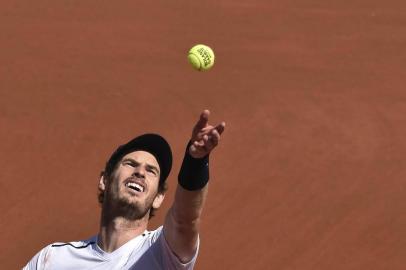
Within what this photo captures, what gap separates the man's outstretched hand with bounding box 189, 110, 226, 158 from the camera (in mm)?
3102

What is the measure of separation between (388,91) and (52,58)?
178 inches

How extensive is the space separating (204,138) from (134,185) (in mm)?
784

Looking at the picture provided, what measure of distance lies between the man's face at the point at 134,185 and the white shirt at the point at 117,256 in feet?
0.49

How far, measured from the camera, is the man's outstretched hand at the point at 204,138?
310 centimetres

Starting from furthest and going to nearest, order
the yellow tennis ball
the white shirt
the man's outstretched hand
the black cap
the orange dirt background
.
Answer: the orange dirt background
the yellow tennis ball
the black cap
the white shirt
the man's outstretched hand

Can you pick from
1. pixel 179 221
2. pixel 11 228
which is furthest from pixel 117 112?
pixel 179 221

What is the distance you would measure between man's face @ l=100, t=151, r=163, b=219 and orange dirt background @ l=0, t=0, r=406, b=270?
3607mm

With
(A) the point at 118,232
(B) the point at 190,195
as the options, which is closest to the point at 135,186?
(A) the point at 118,232

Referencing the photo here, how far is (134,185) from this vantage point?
3.80 m

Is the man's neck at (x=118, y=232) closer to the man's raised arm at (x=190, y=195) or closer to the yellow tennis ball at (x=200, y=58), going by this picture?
the man's raised arm at (x=190, y=195)

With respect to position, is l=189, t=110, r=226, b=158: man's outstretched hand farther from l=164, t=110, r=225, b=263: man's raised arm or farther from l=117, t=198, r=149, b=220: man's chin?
l=117, t=198, r=149, b=220: man's chin

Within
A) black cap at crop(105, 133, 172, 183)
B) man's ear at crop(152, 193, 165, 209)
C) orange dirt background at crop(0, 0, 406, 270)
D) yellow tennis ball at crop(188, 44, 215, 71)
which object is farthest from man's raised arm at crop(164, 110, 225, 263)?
orange dirt background at crop(0, 0, 406, 270)

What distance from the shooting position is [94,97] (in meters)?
9.86

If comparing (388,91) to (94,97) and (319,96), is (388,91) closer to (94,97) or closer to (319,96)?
(319,96)
